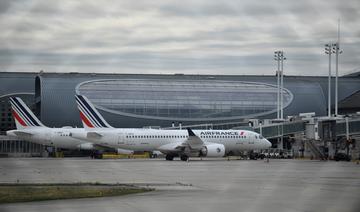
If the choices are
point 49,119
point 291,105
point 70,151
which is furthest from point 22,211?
point 291,105

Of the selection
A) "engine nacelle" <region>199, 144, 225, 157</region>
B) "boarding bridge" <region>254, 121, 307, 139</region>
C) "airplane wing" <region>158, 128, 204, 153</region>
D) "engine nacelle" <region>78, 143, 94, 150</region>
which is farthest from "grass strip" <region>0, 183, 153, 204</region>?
"boarding bridge" <region>254, 121, 307, 139</region>

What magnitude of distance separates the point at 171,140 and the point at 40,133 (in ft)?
46.4

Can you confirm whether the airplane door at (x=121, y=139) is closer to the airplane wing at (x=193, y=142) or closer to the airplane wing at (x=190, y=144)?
the airplane wing at (x=190, y=144)

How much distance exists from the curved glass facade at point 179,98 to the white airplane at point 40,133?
28.2m

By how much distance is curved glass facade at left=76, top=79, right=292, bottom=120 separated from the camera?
354 feet

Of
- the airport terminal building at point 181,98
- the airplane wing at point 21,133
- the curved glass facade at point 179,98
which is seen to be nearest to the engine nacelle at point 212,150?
the airplane wing at point 21,133

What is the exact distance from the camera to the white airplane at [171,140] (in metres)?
68.7

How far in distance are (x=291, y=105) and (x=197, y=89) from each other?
52.3 feet

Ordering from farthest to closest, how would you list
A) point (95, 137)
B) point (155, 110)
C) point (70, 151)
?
point (155, 110), point (70, 151), point (95, 137)

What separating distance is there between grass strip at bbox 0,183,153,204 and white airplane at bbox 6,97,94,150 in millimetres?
43151

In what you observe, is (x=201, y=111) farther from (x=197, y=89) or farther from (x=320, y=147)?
(x=320, y=147)

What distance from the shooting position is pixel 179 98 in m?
110

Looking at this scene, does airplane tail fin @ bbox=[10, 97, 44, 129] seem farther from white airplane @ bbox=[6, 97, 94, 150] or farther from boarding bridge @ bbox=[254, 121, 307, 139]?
boarding bridge @ bbox=[254, 121, 307, 139]

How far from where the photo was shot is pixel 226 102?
11138 centimetres
